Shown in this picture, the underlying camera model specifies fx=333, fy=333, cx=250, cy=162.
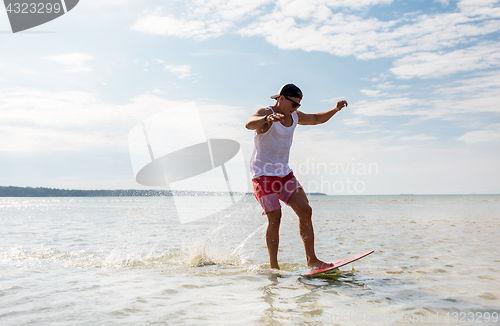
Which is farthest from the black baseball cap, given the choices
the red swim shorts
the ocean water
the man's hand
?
the ocean water

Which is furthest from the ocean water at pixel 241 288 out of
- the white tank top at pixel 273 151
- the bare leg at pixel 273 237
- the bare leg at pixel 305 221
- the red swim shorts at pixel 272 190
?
the white tank top at pixel 273 151

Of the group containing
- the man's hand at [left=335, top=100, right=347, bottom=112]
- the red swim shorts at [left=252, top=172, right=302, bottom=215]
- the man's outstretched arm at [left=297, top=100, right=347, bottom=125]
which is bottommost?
the red swim shorts at [left=252, top=172, right=302, bottom=215]

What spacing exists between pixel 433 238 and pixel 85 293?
6956mm

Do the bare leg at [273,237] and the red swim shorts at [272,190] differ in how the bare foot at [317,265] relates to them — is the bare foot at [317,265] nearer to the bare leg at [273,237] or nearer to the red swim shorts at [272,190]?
the bare leg at [273,237]

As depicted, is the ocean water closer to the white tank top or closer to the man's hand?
the white tank top

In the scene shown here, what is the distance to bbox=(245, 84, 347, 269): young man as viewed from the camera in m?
4.20

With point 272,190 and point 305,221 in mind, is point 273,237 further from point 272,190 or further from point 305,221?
point 272,190

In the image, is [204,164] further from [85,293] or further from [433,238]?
[433,238]

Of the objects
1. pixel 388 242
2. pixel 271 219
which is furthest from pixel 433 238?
pixel 271 219

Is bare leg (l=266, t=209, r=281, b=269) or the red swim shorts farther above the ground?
the red swim shorts

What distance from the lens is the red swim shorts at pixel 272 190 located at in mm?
4309

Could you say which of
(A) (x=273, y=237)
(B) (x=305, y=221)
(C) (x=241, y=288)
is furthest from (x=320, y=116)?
(C) (x=241, y=288)

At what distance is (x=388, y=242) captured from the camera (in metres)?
6.84

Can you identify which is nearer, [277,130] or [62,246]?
[277,130]
